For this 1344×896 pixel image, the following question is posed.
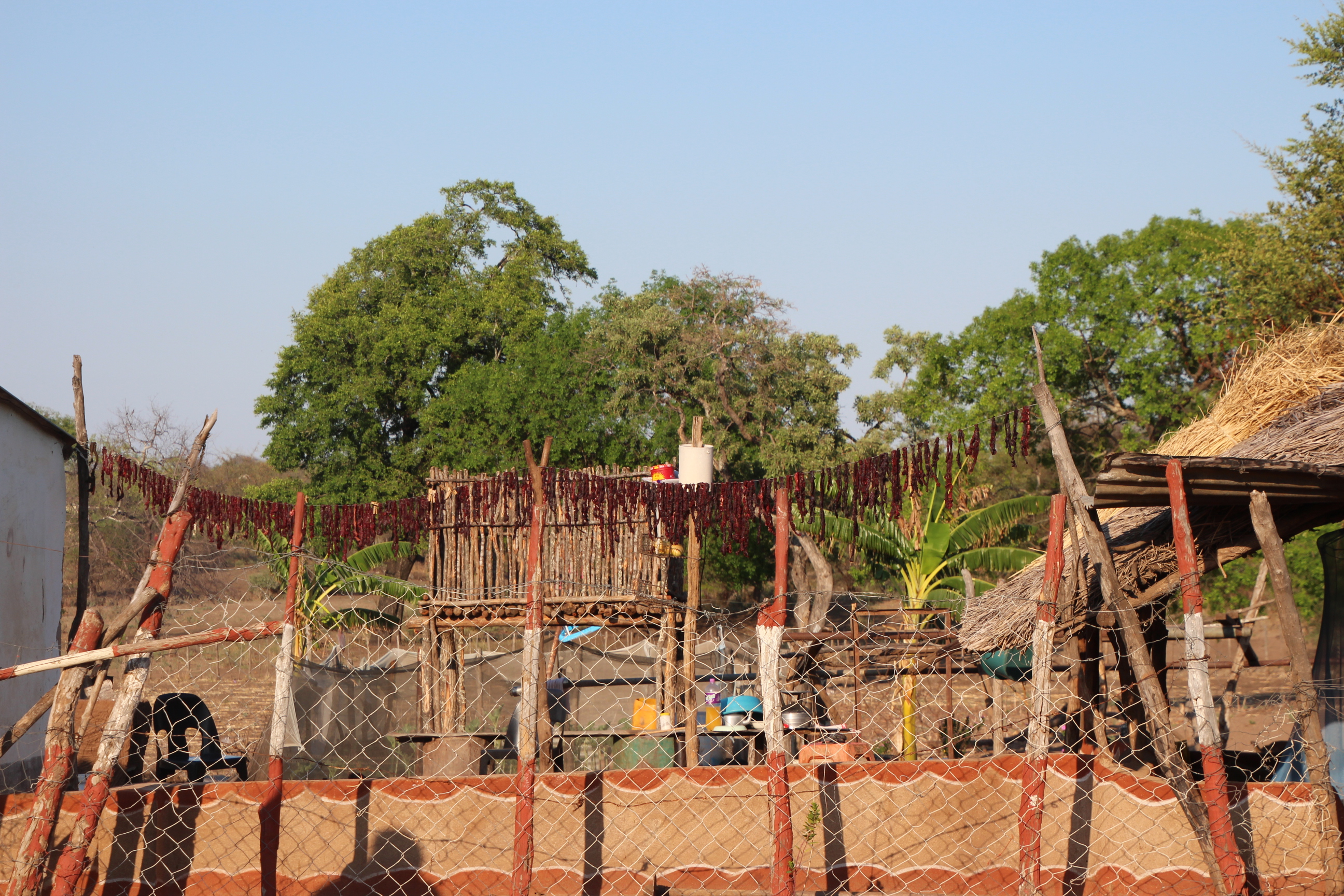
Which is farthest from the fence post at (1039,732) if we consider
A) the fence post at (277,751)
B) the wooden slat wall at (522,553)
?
the wooden slat wall at (522,553)

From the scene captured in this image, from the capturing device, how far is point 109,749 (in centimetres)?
472

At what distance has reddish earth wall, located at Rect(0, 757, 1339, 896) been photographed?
534cm

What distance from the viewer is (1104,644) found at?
896cm

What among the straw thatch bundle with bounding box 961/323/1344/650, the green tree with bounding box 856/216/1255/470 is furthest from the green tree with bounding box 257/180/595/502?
the straw thatch bundle with bounding box 961/323/1344/650

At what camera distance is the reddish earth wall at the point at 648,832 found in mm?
5344

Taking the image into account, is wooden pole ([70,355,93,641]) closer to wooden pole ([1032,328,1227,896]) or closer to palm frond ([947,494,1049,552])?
wooden pole ([1032,328,1227,896])

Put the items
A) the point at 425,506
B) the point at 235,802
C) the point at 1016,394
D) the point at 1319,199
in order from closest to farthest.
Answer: the point at 235,802 < the point at 425,506 < the point at 1319,199 < the point at 1016,394

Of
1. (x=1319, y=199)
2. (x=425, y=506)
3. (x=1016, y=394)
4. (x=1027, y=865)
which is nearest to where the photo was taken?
(x=1027, y=865)

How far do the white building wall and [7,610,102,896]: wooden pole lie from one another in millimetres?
3782

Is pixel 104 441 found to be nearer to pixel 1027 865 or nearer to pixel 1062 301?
pixel 1062 301

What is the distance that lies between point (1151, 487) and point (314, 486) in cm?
2624

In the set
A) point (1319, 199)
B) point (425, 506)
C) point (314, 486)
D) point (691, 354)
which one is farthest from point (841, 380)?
point (425, 506)

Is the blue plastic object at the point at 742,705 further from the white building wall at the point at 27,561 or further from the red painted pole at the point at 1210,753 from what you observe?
the red painted pole at the point at 1210,753

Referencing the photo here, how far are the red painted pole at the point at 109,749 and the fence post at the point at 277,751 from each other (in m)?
0.55
